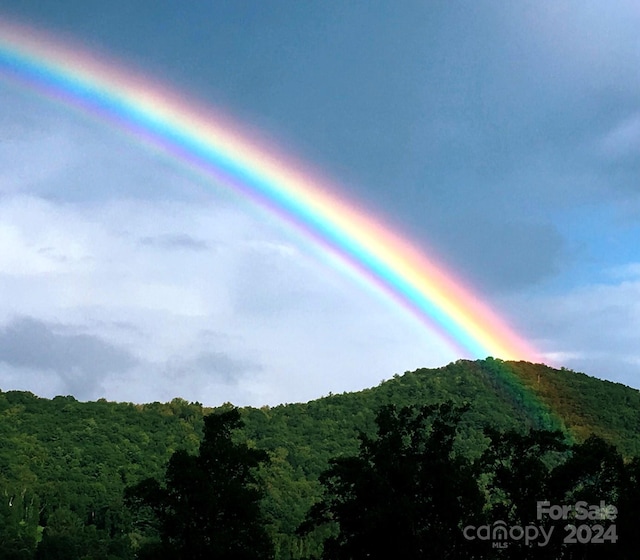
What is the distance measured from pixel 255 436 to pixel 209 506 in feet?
385

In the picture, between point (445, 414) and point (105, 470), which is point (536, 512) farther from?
point (105, 470)

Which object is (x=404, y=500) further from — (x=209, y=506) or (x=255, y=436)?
(x=255, y=436)

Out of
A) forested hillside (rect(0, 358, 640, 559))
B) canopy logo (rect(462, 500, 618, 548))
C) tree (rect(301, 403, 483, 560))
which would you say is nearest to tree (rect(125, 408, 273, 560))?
tree (rect(301, 403, 483, 560))

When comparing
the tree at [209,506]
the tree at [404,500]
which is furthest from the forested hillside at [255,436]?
the tree at [404,500]

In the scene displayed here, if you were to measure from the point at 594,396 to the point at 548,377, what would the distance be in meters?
16.9

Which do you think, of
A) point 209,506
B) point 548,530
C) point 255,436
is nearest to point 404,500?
point 548,530

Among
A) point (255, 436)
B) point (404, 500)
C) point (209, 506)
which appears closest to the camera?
point (404, 500)

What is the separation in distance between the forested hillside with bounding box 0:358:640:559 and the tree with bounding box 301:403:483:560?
65.8m

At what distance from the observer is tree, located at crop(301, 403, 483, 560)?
2402 centimetres

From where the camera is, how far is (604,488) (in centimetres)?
2781

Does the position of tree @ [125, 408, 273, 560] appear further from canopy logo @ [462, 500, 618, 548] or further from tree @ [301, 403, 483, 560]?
canopy logo @ [462, 500, 618, 548]

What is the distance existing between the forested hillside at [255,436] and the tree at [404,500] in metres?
65.8

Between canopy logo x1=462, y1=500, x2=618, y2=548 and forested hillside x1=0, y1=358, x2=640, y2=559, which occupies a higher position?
forested hillside x1=0, y1=358, x2=640, y2=559

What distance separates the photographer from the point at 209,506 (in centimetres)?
2536
